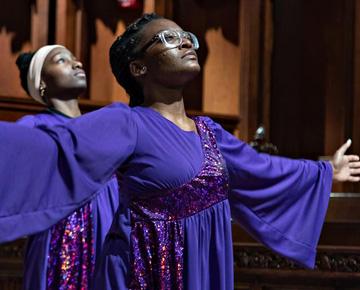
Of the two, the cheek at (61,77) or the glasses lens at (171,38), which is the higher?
the glasses lens at (171,38)

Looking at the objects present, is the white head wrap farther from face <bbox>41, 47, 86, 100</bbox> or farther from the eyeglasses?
the eyeglasses

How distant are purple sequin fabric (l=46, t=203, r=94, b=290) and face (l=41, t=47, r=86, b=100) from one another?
0.61 m

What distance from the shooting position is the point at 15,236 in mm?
1551

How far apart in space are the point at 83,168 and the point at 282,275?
1053mm

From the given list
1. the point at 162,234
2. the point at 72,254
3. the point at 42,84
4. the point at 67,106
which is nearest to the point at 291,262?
the point at 72,254

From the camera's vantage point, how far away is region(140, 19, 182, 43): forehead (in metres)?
1.93

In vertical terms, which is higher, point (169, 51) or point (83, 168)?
point (169, 51)

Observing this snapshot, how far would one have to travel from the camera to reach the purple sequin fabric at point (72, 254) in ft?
8.46

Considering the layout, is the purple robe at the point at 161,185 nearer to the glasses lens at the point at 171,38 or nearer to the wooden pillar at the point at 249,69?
the glasses lens at the point at 171,38

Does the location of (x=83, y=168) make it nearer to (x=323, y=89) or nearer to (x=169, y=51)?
(x=169, y=51)

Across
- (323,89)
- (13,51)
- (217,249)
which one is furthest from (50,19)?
(217,249)

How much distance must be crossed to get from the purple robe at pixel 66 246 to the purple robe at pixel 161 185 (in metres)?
0.71

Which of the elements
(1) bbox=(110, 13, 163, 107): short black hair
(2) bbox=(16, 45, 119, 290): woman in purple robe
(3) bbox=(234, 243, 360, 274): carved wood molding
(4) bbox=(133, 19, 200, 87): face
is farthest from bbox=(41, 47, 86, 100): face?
(4) bbox=(133, 19, 200, 87): face

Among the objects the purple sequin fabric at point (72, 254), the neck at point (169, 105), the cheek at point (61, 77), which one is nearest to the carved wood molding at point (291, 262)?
the purple sequin fabric at point (72, 254)
